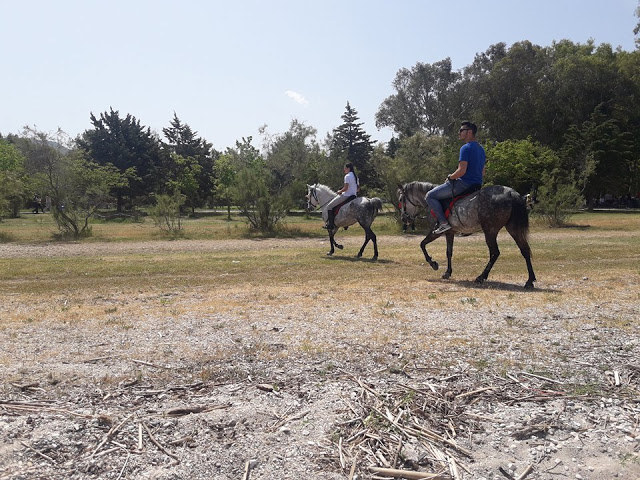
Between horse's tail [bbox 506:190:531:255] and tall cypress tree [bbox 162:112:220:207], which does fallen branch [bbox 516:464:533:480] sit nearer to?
horse's tail [bbox 506:190:531:255]

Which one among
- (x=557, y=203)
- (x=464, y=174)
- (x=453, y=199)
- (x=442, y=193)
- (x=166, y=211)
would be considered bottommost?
(x=166, y=211)

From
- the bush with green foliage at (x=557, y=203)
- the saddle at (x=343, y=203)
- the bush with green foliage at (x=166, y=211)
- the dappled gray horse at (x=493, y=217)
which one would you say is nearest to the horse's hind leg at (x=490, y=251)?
the dappled gray horse at (x=493, y=217)

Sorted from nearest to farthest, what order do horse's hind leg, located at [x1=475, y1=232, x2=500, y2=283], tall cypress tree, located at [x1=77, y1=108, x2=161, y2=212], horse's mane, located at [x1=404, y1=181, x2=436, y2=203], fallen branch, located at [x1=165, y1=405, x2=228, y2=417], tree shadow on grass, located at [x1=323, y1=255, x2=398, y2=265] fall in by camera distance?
fallen branch, located at [x1=165, y1=405, x2=228, y2=417] < horse's hind leg, located at [x1=475, y1=232, x2=500, y2=283] < horse's mane, located at [x1=404, y1=181, x2=436, y2=203] < tree shadow on grass, located at [x1=323, y1=255, x2=398, y2=265] < tall cypress tree, located at [x1=77, y1=108, x2=161, y2=212]

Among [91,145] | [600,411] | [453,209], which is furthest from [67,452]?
[91,145]

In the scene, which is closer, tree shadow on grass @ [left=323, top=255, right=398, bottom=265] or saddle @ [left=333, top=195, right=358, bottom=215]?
tree shadow on grass @ [left=323, top=255, right=398, bottom=265]

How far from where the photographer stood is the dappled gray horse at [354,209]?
16.2m

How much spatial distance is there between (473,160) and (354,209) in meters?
6.36

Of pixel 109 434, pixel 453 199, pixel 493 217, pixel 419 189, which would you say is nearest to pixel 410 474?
pixel 109 434

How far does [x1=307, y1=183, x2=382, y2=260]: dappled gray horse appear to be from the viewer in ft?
53.3

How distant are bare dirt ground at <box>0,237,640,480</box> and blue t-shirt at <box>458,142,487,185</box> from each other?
3409 mm

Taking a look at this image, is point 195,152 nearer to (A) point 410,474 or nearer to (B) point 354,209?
(B) point 354,209

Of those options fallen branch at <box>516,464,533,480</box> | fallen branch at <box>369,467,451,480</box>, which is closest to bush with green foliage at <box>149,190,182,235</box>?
fallen branch at <box>369,467,451,480</box>

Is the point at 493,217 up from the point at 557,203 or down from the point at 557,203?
down

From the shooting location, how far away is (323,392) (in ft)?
16.4
